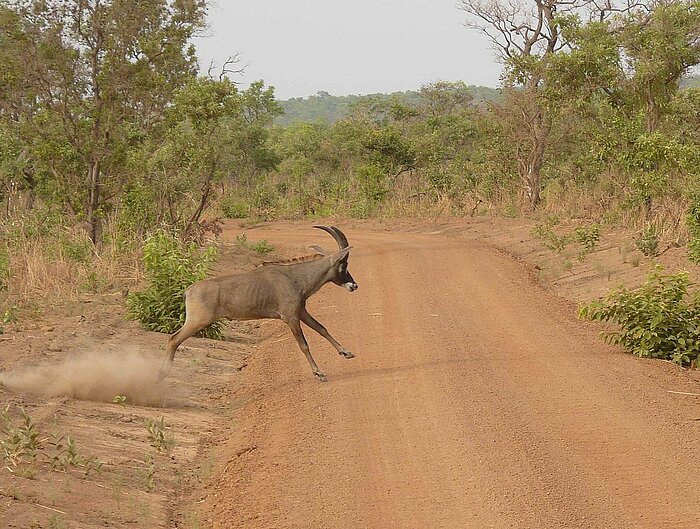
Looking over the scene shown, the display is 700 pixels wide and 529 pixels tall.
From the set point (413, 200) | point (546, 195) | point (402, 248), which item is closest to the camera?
point (402, 248)

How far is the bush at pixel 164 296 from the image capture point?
1110 cm

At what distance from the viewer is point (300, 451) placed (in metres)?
6.77

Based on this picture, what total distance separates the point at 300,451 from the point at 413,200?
76.9 feet

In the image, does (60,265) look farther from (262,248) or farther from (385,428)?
(385,428)

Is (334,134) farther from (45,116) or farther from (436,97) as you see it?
(45,116)

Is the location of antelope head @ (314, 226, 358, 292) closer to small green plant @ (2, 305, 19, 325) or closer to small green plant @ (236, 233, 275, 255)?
small green plant @ (2, 305, 19, 325)

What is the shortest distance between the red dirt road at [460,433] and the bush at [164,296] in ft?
3.59

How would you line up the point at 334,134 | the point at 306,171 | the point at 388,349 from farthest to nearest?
the point at 334,134, the point at 306,171, the point at 388,349

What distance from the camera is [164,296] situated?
11203mm

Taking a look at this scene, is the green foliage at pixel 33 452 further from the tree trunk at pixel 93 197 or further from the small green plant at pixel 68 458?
the tree trunk at pixel 93 197

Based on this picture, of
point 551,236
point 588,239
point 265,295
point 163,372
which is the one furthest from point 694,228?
point 163,372

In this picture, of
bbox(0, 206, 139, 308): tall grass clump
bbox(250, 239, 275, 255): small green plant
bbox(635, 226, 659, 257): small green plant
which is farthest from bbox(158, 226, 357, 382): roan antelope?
bbox(250, 239, 275, 255): small green plant

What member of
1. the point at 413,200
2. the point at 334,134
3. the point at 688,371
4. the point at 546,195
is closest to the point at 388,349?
the point at 688,371

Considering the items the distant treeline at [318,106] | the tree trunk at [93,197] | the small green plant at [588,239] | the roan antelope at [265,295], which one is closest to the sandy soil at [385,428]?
the roan antelope at [265,295]
